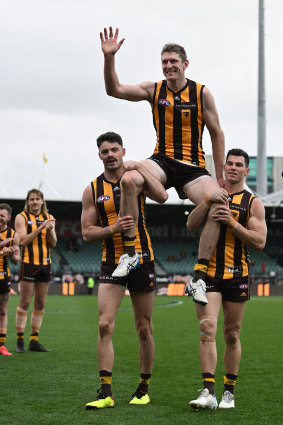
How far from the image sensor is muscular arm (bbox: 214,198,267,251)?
18.7ft

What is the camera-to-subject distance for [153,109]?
597cm

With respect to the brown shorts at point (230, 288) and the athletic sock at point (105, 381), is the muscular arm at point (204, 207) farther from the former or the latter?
the athletic sock at point (105, 381)

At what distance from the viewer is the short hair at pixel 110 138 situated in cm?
601

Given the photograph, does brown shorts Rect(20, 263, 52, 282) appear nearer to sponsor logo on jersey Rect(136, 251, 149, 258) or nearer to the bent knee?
sponsor logo on jersey Rect(136, 251, 149, 258)

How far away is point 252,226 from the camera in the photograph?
6004 millimetres

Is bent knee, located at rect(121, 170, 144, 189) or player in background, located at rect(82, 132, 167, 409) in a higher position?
bent knee, located at rect(121, 170, 144, 189)

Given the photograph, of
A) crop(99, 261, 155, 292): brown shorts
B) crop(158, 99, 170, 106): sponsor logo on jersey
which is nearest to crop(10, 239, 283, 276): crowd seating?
crop(99, 261, 155, 292): brown shorts

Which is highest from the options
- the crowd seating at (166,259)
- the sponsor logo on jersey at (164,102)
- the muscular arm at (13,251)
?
the sponsor logo on jersey at (164,102)

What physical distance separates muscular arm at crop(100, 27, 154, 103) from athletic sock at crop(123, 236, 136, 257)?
122cm

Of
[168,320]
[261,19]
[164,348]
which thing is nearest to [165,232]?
[261,19]

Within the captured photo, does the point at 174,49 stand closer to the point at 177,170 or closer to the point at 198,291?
the point at 177,170

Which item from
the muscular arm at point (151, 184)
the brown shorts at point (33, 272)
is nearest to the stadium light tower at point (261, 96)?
the brown shorts at point (33, 272)

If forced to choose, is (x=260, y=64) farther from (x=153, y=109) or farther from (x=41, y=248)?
(x=153, y=109)

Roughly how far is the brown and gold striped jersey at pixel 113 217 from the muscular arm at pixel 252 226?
798mm
